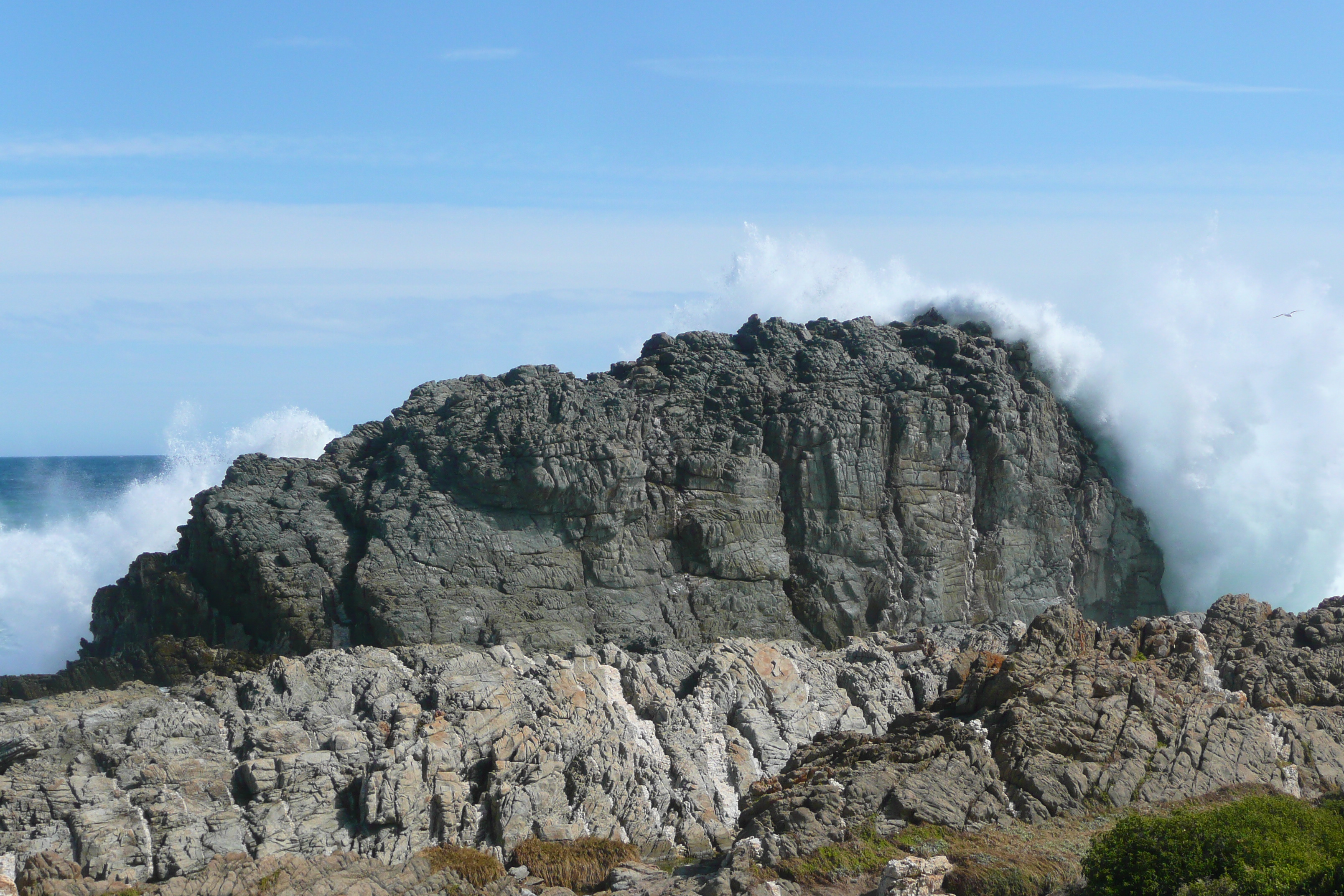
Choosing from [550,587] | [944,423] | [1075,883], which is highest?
[944,423]

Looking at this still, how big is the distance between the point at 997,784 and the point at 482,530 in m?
16.6

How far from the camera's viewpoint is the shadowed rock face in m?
37.0

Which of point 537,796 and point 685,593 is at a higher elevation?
point 685,593

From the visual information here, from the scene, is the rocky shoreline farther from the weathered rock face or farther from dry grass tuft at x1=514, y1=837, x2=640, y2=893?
dry grass tuft at x1=514, y1=837, x2=640, y2=893

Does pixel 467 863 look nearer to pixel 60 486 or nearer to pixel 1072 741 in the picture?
pixel 1072 741

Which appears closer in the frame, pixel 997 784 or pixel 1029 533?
pixel 997 784

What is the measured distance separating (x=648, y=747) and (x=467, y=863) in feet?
20.0

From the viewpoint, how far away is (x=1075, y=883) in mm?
23641

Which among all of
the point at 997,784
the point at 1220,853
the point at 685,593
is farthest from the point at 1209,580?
the point at 1220,853

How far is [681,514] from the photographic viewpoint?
39969mm

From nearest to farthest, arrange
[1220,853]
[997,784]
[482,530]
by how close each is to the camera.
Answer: [1220,853]
[997,784]
[482,530]

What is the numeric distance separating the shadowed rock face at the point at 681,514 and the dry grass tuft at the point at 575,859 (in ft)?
26.6

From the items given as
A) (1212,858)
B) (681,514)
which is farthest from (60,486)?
(1212,858)

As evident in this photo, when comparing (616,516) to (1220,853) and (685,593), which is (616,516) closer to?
(685,593)
